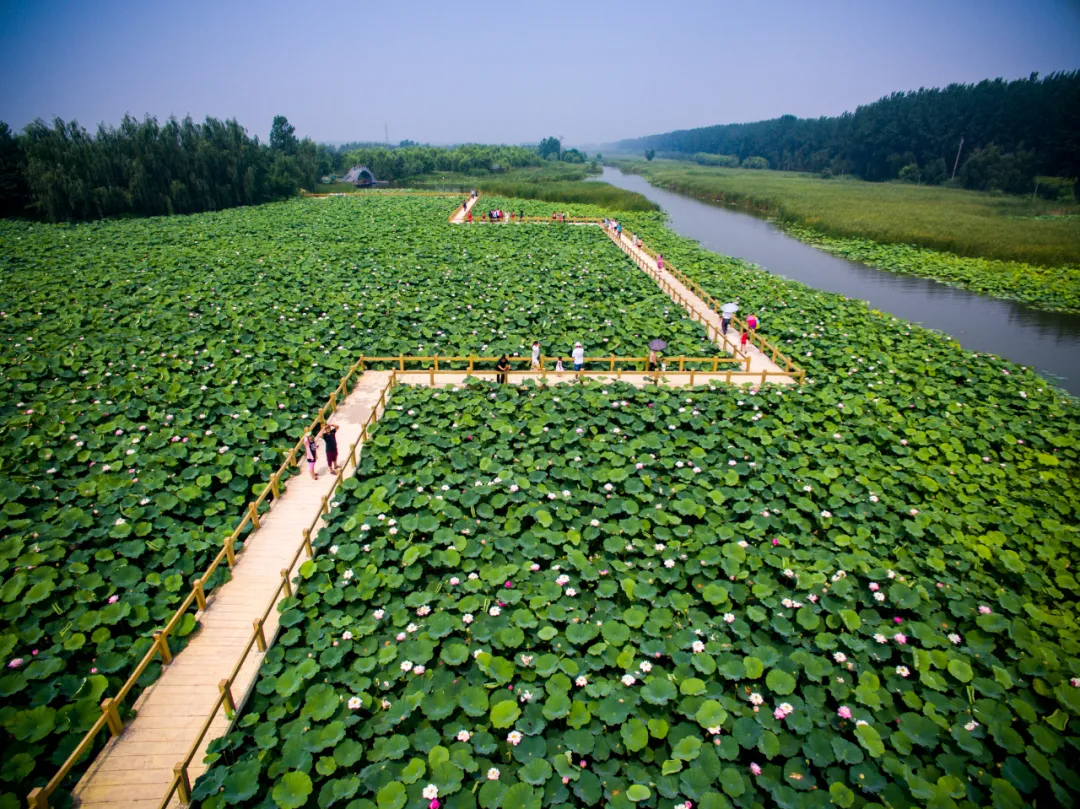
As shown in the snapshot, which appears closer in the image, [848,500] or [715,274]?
[848,500]

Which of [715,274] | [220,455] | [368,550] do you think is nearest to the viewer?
[368,550]

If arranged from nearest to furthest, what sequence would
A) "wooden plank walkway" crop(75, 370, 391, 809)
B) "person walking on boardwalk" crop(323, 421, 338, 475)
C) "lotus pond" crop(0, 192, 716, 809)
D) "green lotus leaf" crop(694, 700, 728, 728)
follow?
1. "wooden plank walkway" crop(75, 370, 391, 809)
2. "green lotus leaf" crop(694, 700, 728, 728)
3. "lotus pond" crop(0, 192, 716, 809)
4. "person walking on boardwalk" crop(323, 421, 338, 475)

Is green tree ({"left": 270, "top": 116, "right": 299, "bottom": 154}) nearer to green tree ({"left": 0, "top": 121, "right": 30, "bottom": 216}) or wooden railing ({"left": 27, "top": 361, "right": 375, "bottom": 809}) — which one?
green tree ({"left": 0, "top": 121, "right": 30, "bottom": 216})

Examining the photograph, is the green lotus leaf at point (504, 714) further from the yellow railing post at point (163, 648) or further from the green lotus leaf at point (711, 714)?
the yellow railing post at point (163, 648)

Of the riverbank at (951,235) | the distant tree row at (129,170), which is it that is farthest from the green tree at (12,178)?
the riverbank at (951,235)

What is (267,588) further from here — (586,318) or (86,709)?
(586,318)

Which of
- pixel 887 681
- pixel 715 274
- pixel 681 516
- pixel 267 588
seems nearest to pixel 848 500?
pixel 681 516


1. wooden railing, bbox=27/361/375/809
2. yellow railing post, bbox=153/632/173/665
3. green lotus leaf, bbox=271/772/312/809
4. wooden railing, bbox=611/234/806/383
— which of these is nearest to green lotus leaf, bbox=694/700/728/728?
green lotus leaf, bbox=271/772/312/809
